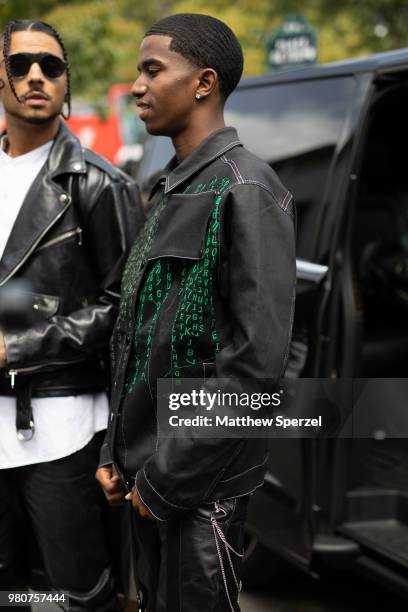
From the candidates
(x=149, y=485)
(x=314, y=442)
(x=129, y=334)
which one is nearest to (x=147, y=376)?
(x=129, y=334)

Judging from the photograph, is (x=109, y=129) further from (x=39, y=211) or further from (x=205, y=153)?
(x=205, y=153)

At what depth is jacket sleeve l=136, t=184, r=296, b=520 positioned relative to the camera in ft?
5.44

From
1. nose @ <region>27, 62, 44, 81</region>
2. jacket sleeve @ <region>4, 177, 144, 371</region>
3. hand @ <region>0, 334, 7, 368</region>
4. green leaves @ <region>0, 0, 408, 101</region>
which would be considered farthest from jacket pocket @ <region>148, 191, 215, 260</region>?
green leaves @ <region>0, 0, 408, 101</region>

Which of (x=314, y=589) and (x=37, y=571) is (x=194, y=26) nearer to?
(x=37, y=571)

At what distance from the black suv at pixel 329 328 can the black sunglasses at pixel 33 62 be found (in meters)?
1.07

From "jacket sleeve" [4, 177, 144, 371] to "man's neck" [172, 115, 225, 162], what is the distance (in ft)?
1.64

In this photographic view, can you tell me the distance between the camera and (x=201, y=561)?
5.81ft

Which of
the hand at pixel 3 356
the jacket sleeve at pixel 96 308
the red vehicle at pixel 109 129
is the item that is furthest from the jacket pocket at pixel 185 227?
the red vehicle at pixel 109 129

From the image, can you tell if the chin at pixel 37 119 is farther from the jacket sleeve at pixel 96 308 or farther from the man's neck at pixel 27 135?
the jacket sleeve at pixel 96 308

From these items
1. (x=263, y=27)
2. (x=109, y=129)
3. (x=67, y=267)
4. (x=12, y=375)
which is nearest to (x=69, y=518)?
(x=12, y=375)

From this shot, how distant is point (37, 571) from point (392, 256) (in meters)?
2.55

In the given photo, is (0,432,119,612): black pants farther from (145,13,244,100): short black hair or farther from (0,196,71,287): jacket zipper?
(145,13,244,100): short black hair

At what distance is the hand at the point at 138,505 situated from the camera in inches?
69.1

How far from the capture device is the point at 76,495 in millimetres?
2301
